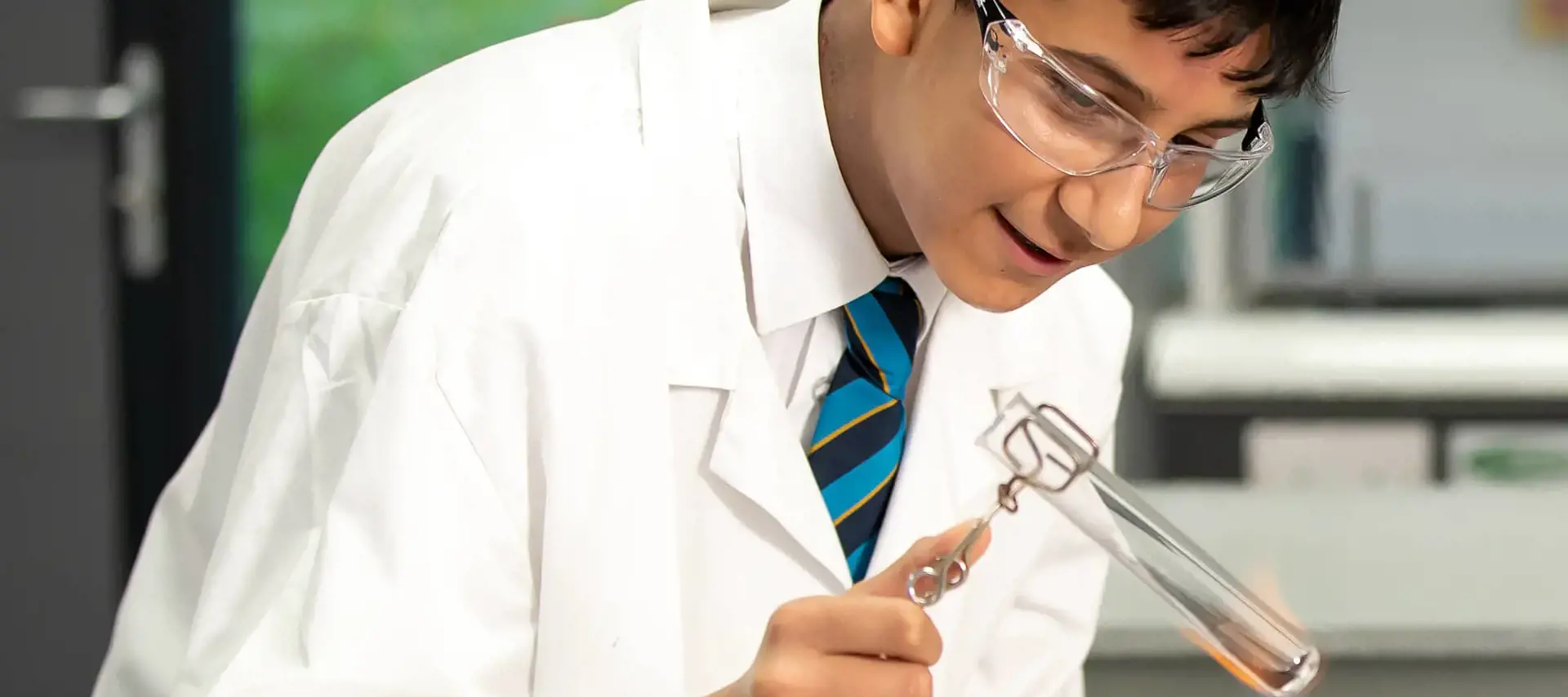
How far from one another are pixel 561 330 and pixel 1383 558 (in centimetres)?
118

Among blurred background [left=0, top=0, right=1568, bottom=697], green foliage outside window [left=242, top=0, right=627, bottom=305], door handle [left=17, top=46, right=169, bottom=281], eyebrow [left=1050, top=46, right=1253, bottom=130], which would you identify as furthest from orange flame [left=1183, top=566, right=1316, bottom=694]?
door handle [left=17, top=46, right=169, bottom=281]

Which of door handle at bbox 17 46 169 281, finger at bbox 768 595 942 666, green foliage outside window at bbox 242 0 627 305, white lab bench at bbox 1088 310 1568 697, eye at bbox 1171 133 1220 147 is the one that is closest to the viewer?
finger at bbox 768 595 942 666

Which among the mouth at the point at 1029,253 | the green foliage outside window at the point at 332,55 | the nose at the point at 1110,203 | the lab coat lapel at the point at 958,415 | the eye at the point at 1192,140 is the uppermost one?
the green foliage outside window at the point at 332,55

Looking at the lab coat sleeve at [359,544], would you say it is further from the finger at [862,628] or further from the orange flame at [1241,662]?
the orange flame at [1241,662]

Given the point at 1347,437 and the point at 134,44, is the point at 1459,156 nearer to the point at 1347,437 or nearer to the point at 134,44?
the point at 1347,437

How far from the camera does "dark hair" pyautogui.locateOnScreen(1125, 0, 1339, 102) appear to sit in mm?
937

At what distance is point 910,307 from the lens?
1.27 m

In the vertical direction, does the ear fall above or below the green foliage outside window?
below

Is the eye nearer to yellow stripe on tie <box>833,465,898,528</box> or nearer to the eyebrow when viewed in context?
the eyebrow

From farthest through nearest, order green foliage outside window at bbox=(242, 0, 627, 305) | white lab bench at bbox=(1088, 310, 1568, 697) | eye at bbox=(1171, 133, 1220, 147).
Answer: green foliage outside window at bbox=(242, 0, 627, 305) → white lab bench at bbox=(1088, 310, 1568, 697) → eye at bbox=(1171, 133, 1220, 147)

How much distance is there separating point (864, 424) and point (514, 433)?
30 centimetres

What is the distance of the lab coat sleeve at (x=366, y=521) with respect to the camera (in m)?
0.96

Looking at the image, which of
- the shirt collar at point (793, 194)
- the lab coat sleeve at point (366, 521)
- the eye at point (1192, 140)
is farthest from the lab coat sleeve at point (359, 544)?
the eye at point (1192, 140)

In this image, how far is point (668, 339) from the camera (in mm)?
1125
